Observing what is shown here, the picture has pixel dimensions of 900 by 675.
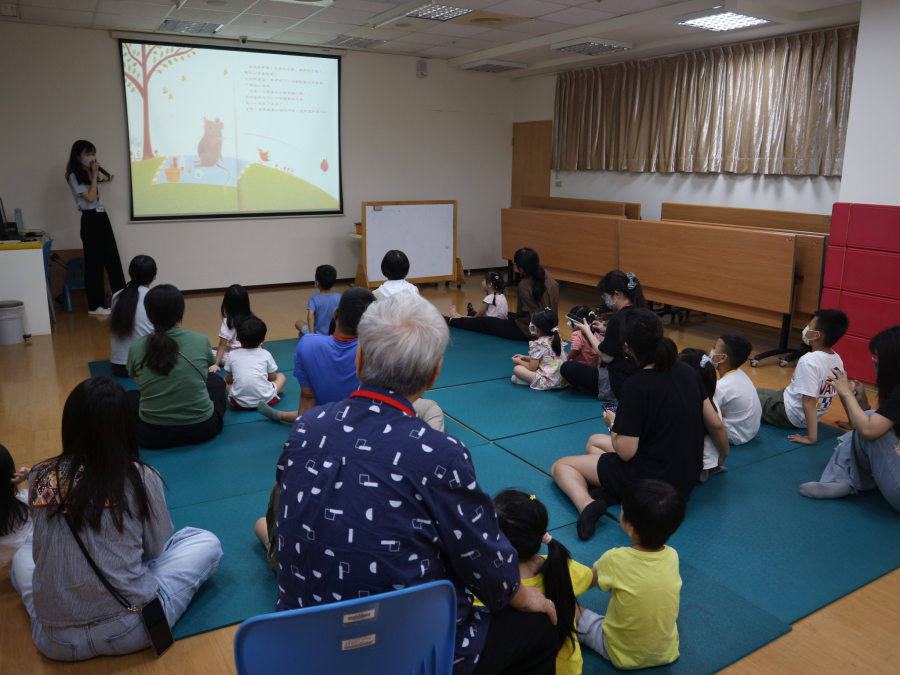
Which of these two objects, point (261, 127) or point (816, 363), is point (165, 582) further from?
point (261, 127)

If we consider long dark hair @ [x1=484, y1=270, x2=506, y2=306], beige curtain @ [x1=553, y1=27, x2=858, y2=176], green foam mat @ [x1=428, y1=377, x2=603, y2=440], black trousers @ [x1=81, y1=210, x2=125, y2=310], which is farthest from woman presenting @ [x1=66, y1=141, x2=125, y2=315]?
beige curtain @ [x1=553, y1=27, x2=858, y2=176]

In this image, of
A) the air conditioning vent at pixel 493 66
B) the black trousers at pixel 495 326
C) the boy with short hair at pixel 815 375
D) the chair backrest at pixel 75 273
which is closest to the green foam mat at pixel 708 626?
the boy with short hair at pixel 815 375

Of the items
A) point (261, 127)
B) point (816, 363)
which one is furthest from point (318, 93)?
point (816, 363)

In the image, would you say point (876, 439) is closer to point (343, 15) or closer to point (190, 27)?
point (343, 15)

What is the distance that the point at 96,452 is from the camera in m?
1.84

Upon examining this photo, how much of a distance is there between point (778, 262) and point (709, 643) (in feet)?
14.0

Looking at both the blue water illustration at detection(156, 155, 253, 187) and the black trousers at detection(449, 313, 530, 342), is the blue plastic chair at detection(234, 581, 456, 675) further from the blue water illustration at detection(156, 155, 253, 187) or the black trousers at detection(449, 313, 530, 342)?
the blue water illustration at detection(156, 155, 253, 187)

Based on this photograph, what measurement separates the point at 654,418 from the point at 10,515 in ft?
7.72

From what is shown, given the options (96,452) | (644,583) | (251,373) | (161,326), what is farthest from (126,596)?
(251,373)

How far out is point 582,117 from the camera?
28.1 ft

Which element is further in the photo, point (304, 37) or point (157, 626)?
point (304, 37)

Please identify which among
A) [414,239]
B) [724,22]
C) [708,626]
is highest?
[724,22]

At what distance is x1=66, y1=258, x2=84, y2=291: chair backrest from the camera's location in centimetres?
719

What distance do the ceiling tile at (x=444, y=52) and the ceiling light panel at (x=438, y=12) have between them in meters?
1.65
